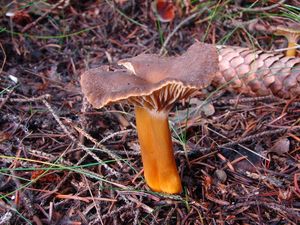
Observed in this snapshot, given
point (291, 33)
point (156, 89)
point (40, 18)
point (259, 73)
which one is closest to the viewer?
point (156, 89)

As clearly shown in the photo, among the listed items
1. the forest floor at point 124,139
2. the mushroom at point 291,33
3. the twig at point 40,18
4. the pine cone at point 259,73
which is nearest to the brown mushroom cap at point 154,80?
the forest floor at point 124,139

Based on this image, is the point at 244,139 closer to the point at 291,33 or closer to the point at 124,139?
the point at 124,139

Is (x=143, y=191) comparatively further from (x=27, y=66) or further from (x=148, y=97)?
(x=27, y=66)

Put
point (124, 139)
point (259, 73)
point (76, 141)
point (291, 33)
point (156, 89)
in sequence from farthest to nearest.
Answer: point (291, 33), point (259, 73), point (124, 139), point (76, 141), point (156, 89)

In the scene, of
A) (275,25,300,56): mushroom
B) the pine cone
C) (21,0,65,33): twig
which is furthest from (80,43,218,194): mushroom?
(21,0,65,33): twig

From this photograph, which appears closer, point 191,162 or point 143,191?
point 143,191

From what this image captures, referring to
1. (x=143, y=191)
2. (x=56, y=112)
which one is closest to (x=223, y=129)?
(x=143, y=191)

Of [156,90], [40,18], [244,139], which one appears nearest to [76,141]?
[156,90]
